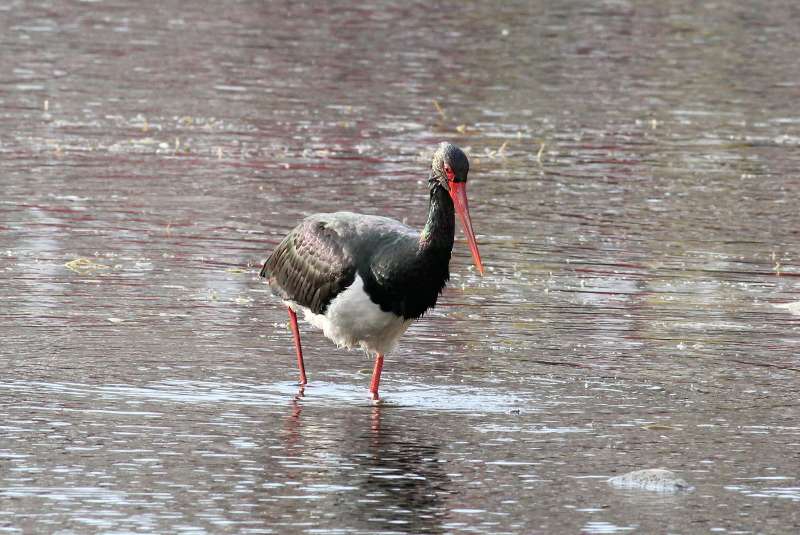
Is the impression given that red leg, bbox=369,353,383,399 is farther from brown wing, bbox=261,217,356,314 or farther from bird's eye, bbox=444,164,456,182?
bird's eye, bbox=444,164,456,182

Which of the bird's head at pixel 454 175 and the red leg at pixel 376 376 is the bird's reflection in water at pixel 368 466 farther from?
the bird's head at pixel 454 175

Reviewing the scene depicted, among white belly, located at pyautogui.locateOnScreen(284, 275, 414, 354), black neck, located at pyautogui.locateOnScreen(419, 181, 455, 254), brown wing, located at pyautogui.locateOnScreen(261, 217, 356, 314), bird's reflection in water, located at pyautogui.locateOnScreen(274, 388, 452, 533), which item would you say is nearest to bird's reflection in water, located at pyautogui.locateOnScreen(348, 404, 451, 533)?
bird's reflection in water, located at pyautogui.locateOnScreen(274, 388, 452, 533)

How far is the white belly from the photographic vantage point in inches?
427

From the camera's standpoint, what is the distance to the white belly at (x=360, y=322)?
1085 cm

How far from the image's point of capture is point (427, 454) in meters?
9.76

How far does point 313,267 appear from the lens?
11234 millimetres

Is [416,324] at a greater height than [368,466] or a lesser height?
lesser

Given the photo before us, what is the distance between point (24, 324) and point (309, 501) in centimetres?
424

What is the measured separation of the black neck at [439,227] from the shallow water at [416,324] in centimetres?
96

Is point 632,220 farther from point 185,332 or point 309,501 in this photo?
point 309,501

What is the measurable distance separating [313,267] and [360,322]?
0.55 m

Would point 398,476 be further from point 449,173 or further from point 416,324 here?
point 416,324

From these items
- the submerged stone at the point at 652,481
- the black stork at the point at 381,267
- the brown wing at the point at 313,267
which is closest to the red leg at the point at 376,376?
the black stork at the point at 381,267

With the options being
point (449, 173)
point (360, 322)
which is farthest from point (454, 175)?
point (360, 322)
